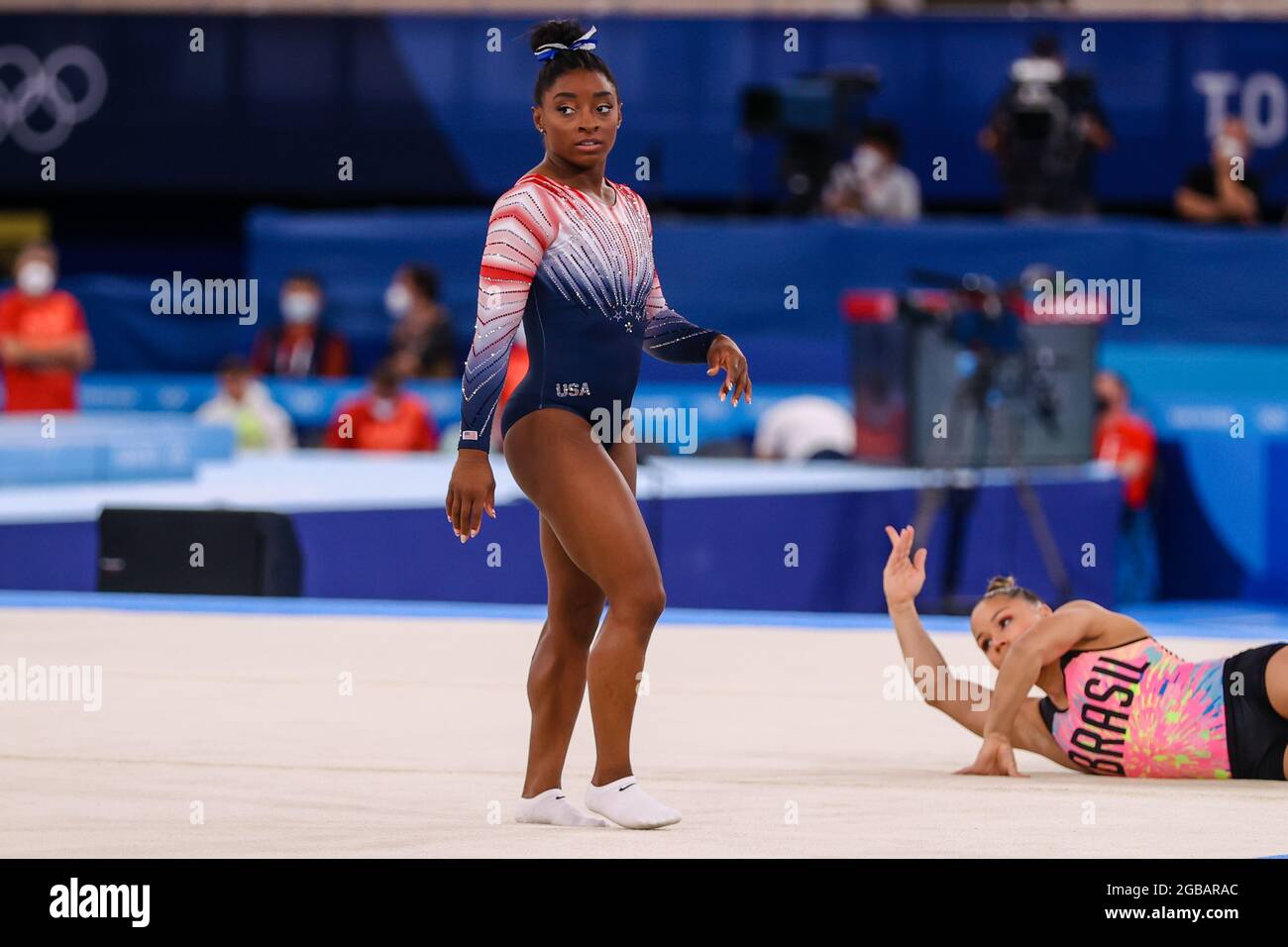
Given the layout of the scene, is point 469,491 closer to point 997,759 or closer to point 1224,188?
point 997,759

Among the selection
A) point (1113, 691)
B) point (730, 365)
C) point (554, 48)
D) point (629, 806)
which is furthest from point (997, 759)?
point (554, 48)

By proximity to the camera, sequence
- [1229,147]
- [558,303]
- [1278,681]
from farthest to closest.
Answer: [1229,147], [1278,681], [558,303]

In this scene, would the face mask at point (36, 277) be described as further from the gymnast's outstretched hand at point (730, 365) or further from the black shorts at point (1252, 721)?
the black shorts at point (1252, 721)

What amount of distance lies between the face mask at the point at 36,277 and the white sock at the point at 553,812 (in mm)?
8751

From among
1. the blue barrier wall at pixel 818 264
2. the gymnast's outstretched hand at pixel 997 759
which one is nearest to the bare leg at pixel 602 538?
the gymnast's outstretched hand at pixel 997 759

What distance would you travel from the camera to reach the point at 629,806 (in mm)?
4160

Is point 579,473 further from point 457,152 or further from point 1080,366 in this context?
point 457,152

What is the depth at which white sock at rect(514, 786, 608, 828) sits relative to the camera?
423 centimetres

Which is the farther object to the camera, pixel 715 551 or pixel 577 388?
pixel 715 551

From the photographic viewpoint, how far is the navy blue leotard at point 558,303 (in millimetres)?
4074

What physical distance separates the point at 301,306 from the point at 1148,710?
9377 millimetres

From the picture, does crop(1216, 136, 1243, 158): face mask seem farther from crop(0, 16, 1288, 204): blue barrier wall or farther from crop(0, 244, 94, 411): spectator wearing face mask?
crop(0, 244, 94, 411): spectator wearing face mask
